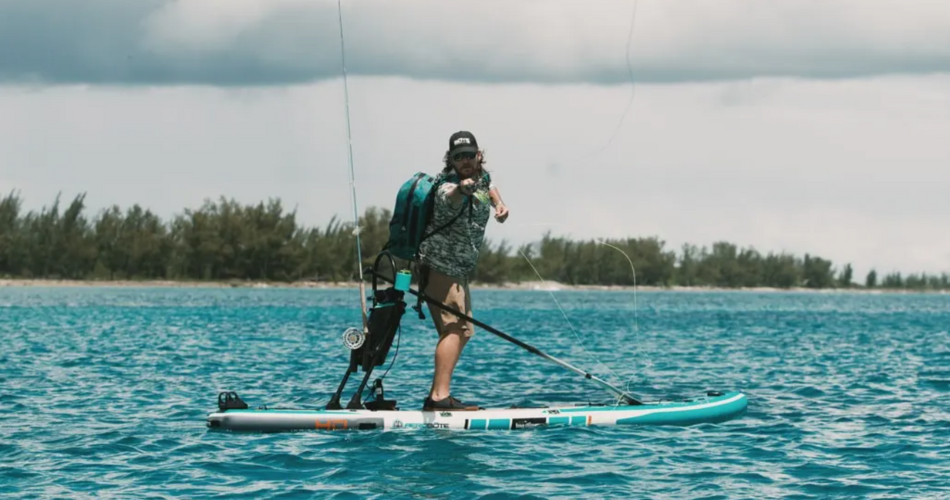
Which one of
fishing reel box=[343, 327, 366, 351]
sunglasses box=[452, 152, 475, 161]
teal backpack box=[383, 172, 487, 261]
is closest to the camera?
sunglasses box=[452, 152, 475, 161]

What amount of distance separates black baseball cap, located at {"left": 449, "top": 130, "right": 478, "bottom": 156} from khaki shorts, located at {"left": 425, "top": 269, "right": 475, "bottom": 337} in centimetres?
139

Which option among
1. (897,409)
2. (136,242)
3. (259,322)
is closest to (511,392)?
(897,409)

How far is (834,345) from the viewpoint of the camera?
37500 mm

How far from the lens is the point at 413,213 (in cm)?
1291

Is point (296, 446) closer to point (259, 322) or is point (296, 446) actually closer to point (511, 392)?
point (511, 392)

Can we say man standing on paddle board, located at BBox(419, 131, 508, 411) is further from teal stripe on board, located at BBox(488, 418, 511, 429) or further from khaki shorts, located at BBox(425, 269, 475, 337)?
teal stripe on board, located at BBox(488, 418, 511, 429)

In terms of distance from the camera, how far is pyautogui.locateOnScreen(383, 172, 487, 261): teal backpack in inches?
506

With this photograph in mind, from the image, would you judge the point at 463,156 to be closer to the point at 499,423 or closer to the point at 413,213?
the point at 413,213

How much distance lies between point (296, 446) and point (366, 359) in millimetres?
1360

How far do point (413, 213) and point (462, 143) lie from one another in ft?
2.88

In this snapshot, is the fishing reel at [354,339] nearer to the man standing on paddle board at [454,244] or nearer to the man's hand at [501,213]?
the man standing on paddle board at [454,244]

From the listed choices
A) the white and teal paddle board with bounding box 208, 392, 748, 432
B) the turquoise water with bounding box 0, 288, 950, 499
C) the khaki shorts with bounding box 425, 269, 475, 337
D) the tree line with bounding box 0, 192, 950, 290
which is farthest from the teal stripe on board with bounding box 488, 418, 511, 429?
the tree line with bounding box 0, 192, 950, 290

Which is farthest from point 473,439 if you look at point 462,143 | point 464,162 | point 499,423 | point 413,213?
point 462,143

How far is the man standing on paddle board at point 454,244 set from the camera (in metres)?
12.7
